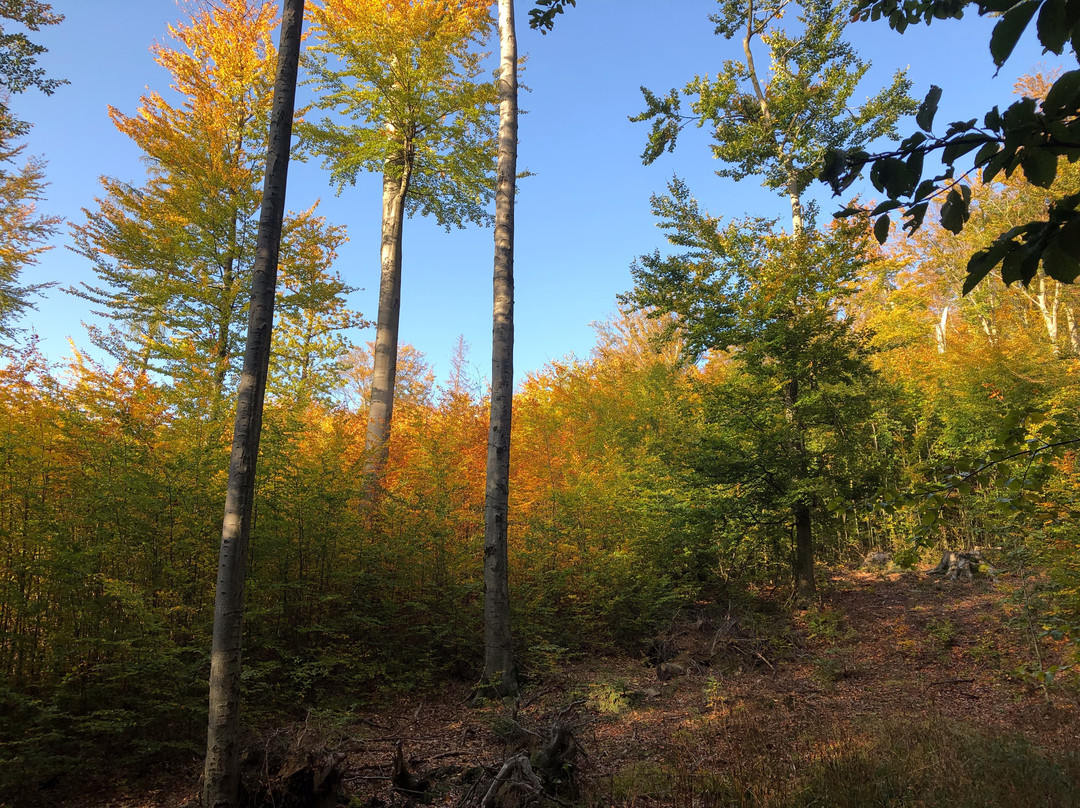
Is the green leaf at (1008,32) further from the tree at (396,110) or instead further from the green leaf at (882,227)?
the tree at (396,110)

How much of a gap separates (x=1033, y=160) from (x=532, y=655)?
9.10m

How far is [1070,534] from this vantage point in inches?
296

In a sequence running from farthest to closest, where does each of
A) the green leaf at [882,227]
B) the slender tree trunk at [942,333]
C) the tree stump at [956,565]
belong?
the slender tree trunk at [942,333], the tree stump at [956,565], the green leaf at [882,227]

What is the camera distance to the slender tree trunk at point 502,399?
7.62 meters

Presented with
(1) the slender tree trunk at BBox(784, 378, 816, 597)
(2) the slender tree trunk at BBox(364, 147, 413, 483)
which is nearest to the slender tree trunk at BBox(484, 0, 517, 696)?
(2) the slender tree trunk at BBox(364, 147, 413, 483)

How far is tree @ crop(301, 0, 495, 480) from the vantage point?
1088cm

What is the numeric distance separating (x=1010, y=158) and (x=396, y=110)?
39.8 feet

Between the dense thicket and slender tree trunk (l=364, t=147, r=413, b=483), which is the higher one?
slender tree trunk (l=364, t=147, r=413, b=483)

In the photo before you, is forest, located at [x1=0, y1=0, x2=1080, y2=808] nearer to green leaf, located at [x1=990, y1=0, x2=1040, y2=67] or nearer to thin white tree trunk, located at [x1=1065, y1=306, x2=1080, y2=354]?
green leaf, located at [x1=990, y1=0, x2=1040, y2=67]

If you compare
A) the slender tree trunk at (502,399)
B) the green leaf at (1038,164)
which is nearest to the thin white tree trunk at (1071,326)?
the slender tree trunk at (502,399)

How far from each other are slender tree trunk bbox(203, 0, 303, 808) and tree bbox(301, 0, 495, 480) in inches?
213

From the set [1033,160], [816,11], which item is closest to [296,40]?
[1033,160]

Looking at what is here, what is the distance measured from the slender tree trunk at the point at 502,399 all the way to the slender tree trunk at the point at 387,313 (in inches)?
107

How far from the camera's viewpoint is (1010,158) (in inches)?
50.0
